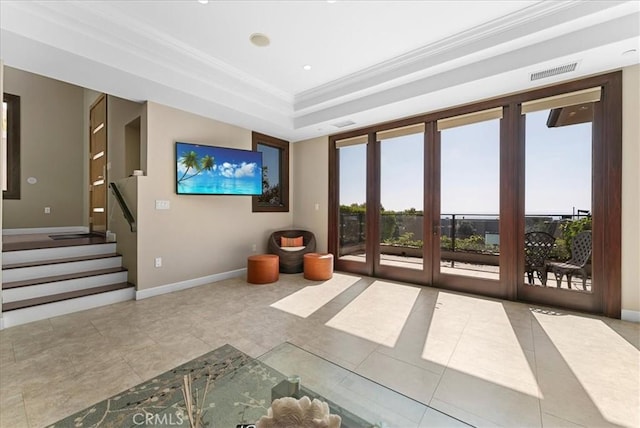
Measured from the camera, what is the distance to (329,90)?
4.27 meters

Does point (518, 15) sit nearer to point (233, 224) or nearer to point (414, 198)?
point (414, 198)

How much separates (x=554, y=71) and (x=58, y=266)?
257 inches

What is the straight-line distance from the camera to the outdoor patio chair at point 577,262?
128 inches

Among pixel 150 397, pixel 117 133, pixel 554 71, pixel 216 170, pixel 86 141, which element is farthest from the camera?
pixel 86 141

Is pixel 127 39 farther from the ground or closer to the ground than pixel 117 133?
farther from the ground

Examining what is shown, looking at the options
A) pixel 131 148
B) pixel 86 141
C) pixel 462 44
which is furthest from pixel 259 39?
pixel 86 141

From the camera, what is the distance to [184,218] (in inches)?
164

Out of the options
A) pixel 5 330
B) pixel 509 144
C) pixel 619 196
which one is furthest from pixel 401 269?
pixel 5 330

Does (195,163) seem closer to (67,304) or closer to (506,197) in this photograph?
(67,304)

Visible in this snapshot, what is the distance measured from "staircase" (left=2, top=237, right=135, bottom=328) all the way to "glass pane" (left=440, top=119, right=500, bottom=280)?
469 centimetres

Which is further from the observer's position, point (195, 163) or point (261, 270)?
point (261, 270)

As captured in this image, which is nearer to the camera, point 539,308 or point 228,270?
point 539,308

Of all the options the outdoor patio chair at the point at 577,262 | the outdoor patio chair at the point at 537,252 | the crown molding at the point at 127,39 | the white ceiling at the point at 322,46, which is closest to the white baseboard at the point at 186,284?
the white ceiling at the point at 322,46

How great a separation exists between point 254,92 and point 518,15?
339 centimetres
